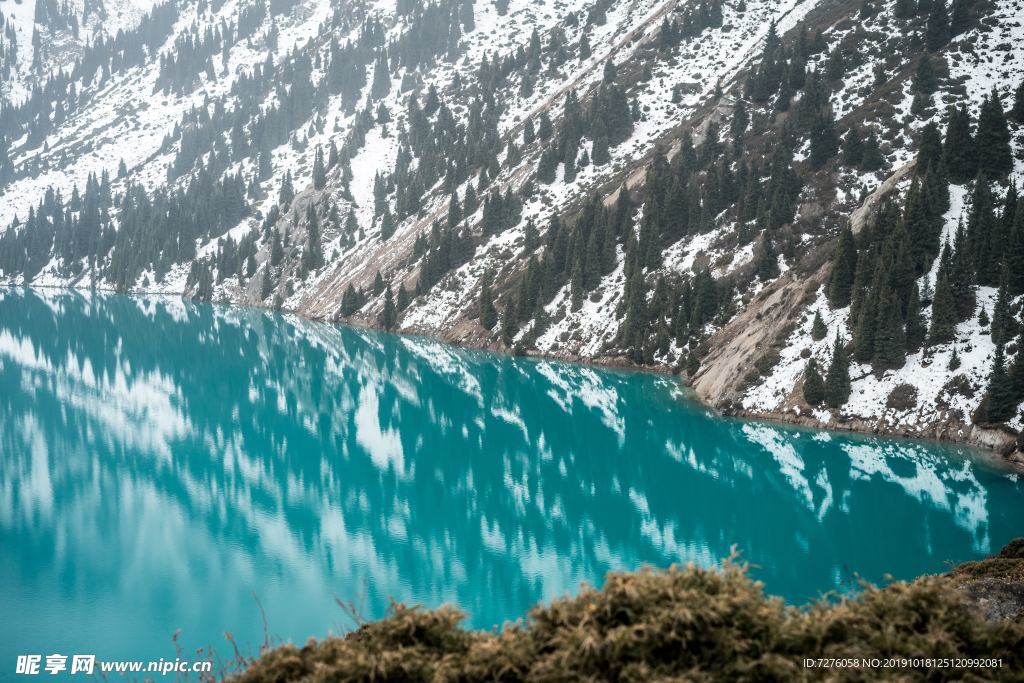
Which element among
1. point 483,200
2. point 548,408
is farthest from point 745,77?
point 548,408

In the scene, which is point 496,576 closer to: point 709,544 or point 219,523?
point 709,544

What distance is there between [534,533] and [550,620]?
2365 centimetres

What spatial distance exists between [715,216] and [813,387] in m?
40.7

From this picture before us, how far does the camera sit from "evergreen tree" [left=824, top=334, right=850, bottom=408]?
49.3 meters

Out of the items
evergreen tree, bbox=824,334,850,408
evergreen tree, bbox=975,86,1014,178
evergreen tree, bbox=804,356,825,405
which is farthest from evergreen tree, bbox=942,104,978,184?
evergreen tree, bbox=804,356,825,405

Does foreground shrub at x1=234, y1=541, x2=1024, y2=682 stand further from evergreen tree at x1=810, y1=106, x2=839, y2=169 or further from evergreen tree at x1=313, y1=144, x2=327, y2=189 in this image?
evergreen tree at x1=313, y1=144, x2=327, y2=189

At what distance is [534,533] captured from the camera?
105 ft

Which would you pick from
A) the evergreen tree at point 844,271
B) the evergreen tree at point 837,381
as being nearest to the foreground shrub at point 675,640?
the evergreen tree at point 837,381

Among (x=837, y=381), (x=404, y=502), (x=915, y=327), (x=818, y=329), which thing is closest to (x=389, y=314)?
(x=818, y=329)

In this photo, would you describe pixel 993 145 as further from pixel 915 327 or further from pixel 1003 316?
pixel 1003 316

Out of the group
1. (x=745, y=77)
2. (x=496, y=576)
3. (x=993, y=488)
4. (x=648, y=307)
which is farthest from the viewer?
(x=745, y=77)

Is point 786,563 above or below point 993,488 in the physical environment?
below

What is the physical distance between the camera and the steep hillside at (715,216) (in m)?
50.0

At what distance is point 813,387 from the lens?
167 feet
